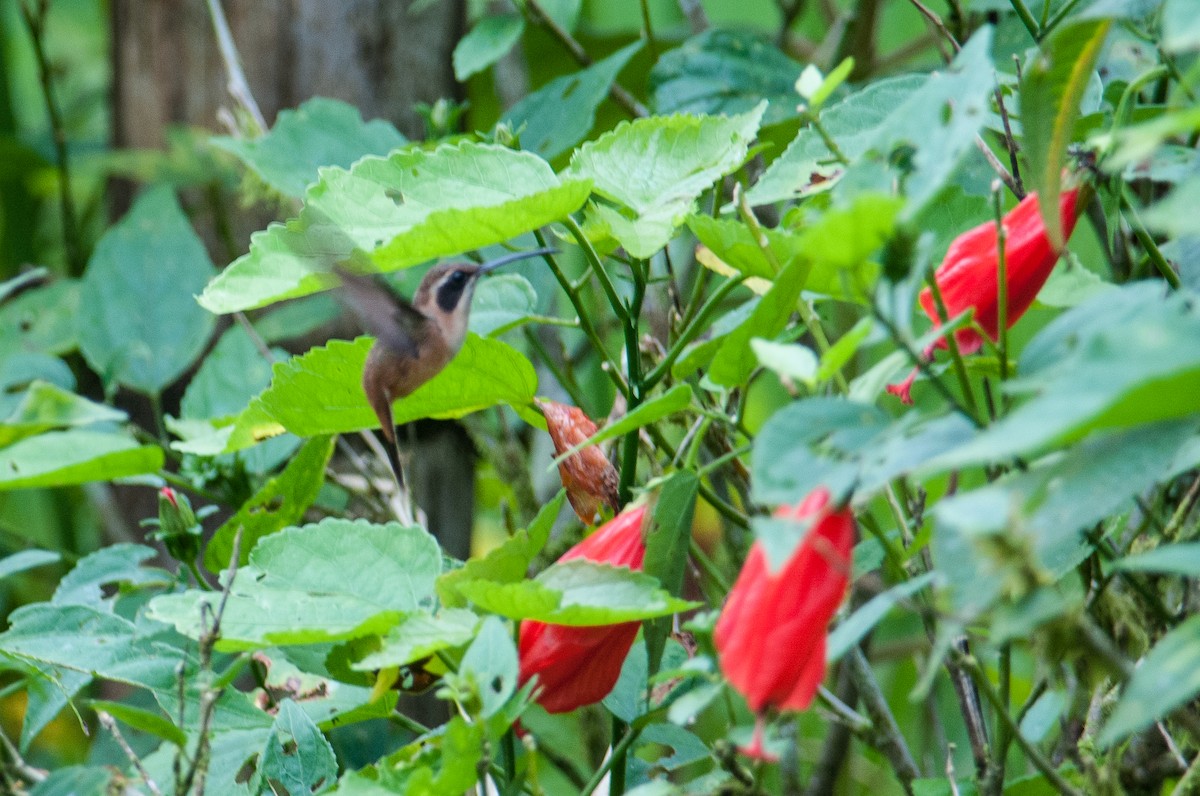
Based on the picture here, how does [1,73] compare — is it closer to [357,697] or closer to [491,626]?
Answer: [357,697]

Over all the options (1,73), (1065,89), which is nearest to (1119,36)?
(1065,89)

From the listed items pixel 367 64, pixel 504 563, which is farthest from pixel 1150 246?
pixel 367 64

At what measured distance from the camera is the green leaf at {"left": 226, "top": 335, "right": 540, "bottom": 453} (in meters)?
0.70

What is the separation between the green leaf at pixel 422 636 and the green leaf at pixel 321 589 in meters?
0.02

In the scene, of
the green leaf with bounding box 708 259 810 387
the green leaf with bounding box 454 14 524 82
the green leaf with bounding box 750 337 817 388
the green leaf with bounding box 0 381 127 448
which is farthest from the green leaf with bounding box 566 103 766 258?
the green leaf with bounding box 0 381 127 448

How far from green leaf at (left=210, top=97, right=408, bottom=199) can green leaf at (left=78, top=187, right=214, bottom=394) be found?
0.19m

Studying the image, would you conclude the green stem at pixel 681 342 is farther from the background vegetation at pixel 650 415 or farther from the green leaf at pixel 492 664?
the green leaf at pixel 492 664

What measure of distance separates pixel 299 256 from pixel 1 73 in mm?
1801

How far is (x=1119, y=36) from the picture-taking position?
0.91 m

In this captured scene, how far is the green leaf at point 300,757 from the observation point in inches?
26.0

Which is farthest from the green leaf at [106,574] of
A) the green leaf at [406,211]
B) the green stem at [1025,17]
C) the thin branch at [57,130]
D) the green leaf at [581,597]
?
the thin branch at [57,130]

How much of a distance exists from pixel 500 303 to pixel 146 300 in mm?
596

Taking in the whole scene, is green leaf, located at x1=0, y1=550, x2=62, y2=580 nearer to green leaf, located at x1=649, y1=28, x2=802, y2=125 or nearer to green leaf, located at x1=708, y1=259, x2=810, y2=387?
green leaf, located at x1=708, y1=259, x2=810, y2=387

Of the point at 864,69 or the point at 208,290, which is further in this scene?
the point at 864,69
